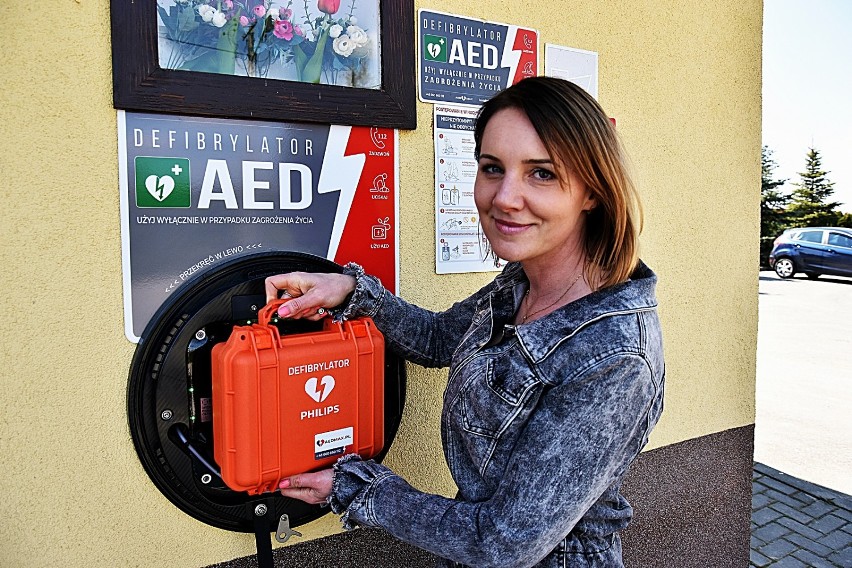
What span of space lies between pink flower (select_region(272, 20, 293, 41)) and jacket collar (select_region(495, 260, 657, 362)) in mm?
990

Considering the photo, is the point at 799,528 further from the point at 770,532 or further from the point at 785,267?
the point at 785,267

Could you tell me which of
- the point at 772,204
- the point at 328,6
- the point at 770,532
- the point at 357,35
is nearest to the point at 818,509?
the point at 770,532

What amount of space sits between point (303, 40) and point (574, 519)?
135 cm

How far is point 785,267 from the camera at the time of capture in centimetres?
1736

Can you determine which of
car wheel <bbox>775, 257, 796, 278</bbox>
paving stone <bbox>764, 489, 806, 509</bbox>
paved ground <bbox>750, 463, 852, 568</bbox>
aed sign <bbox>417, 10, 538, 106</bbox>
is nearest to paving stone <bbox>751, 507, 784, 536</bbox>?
paved ground <bbox>750, 463, 852, 568</bbox>

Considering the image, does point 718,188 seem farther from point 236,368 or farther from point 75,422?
point 75,422

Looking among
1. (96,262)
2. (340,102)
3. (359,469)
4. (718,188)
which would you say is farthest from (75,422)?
(718,188)

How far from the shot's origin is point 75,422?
1491 millimetres

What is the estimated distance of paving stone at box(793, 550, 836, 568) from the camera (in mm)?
3735

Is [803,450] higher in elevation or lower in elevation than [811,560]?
higher

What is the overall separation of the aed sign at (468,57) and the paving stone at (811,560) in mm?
3398

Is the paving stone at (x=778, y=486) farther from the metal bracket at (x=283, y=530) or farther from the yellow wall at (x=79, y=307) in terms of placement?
the metal bracket at (x=283, y=530)

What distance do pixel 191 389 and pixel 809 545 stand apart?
158 inches

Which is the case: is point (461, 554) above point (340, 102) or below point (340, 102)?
below
